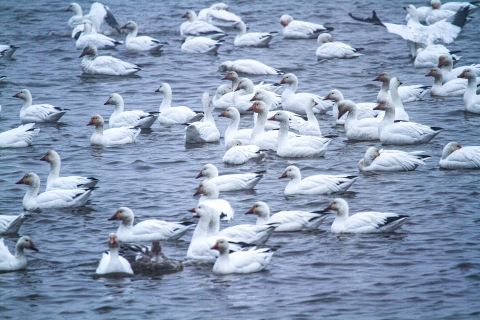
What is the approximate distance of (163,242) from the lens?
35.9ft

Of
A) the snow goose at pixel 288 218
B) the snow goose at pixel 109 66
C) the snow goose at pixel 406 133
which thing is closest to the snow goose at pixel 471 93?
the snow goose at pixel 406 133

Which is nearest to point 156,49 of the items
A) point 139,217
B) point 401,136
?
point 401,136

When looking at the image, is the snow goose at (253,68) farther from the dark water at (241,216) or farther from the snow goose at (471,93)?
the snow goose at (471,93)

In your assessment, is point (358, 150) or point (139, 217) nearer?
point (139, 217)

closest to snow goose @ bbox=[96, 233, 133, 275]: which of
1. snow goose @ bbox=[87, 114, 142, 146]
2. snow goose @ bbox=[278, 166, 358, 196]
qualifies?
snow goose @ bbox=[278, 166, 358, 196]

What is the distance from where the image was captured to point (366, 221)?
35.8 ft

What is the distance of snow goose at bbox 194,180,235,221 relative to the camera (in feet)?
37.1

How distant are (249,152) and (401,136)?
2627 mm

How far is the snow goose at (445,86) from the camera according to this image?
59.4 feet

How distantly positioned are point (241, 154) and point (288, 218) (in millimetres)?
3169

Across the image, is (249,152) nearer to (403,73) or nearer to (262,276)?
(262,276)

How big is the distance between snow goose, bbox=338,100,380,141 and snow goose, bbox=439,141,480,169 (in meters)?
2.17

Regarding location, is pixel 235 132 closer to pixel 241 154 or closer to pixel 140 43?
pixel 241 154

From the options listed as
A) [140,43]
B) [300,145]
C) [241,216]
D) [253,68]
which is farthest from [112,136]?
[140,43]
